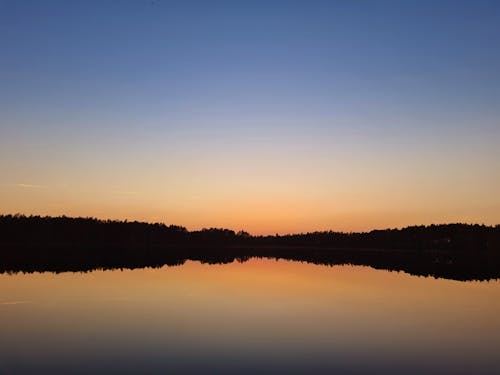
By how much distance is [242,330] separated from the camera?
2428cm

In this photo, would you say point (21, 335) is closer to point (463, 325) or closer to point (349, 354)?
point (349, 354)

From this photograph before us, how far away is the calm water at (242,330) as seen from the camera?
18094mm

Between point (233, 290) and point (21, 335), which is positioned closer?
point (21, 335)

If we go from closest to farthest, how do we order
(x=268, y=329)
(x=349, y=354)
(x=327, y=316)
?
(x=349, y=354), (x=268, y=329), (x=327, y=316)

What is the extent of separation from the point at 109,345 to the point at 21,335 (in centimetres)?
437

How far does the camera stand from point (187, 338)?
22141 millimetres

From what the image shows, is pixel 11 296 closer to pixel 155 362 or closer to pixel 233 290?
pixel 233 290

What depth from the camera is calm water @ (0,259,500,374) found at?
18.1 m

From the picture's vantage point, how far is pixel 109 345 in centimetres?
2019

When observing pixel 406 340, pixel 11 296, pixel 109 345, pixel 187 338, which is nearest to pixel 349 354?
pixel 406 340

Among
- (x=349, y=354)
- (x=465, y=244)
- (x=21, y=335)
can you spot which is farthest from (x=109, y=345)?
(x=465, y=244)

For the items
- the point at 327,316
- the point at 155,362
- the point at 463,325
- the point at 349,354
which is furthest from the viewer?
the point at 327,316

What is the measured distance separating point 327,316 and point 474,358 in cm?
1045

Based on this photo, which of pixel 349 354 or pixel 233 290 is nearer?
pixel 349 354
